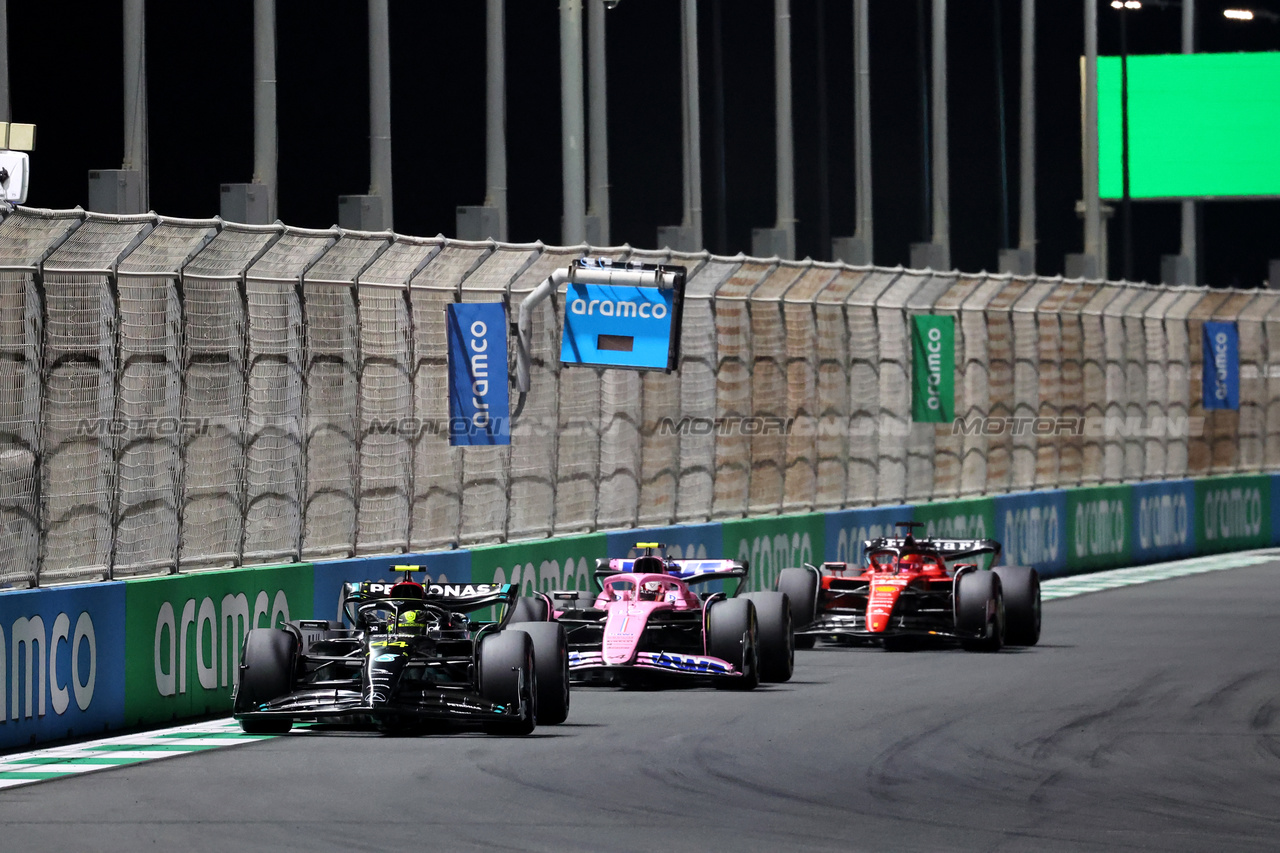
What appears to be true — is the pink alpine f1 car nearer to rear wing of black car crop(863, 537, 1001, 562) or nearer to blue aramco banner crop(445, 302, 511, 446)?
blue aramco banner crop(445, 302, 511, 446)

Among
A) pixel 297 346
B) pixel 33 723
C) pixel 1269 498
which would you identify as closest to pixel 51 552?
pixel 33 723

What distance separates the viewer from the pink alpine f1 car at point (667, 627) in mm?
15586

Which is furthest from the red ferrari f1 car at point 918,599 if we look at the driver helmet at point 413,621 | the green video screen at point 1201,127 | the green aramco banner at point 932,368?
the green video screen at point 1201,127

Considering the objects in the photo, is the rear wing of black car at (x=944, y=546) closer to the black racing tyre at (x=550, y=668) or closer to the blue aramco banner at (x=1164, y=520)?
the black racing tyre at (x=550, y=668)

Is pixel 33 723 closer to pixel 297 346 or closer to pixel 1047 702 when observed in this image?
pixel 297 346

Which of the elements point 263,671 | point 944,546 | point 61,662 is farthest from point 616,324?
point 61,662

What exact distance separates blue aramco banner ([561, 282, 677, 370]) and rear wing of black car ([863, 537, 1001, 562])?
233cm

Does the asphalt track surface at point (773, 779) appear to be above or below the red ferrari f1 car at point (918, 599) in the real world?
below


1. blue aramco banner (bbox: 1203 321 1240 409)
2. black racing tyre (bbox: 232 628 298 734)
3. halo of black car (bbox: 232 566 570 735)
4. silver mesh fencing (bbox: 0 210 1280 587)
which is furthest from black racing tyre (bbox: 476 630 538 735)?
blue aramco banner (bbox: 1203 321 1240 409)

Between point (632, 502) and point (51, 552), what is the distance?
7385 millimetres

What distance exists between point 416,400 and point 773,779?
658cm

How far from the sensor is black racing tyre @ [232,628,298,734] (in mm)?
13156

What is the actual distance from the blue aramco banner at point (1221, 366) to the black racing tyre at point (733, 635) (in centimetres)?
1723

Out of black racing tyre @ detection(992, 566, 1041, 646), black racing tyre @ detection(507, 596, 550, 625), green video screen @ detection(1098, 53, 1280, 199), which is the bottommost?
black racing tyre @ detection(992, 566, 1041, 646)
